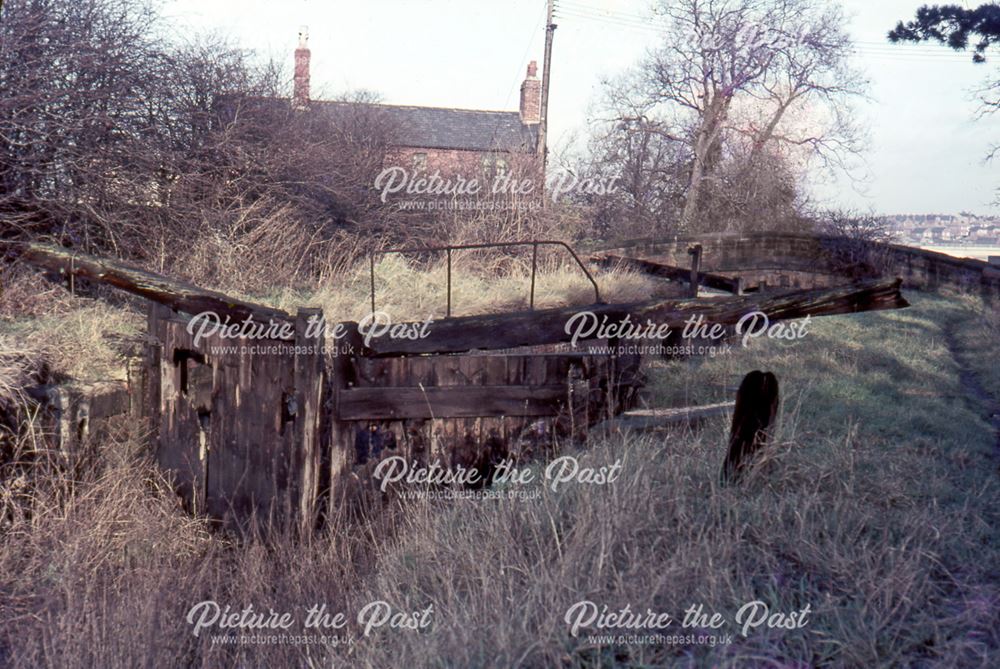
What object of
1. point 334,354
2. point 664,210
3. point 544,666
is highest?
point 664,210

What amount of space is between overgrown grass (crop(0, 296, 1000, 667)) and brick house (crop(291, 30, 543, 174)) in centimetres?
1205

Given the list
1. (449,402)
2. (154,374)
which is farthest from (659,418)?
(154,374)

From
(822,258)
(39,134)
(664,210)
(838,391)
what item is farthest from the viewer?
A: (664,210)

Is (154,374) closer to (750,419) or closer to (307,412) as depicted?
(307,412)

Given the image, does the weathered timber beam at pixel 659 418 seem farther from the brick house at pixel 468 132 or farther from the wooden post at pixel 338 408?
the brick house at pixel 468 132

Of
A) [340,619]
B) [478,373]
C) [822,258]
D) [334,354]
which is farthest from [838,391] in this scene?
[822,258]

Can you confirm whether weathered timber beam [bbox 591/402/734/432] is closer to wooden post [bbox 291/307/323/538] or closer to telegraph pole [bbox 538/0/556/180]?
wooden post [bbox 291/307/323/538]

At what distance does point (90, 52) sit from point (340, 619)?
821cm

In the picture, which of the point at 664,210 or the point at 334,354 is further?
the point at 664,210

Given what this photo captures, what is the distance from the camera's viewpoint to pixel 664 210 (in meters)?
25.5

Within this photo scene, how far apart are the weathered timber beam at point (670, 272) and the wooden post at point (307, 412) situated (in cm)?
849

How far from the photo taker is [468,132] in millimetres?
30828

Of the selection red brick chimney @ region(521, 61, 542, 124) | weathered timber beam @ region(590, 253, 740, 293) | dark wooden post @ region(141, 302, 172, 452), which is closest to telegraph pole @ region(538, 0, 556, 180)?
weathered timber beam @ region(590, 253, 740, 293)

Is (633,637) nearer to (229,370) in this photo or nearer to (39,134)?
(229,370)
